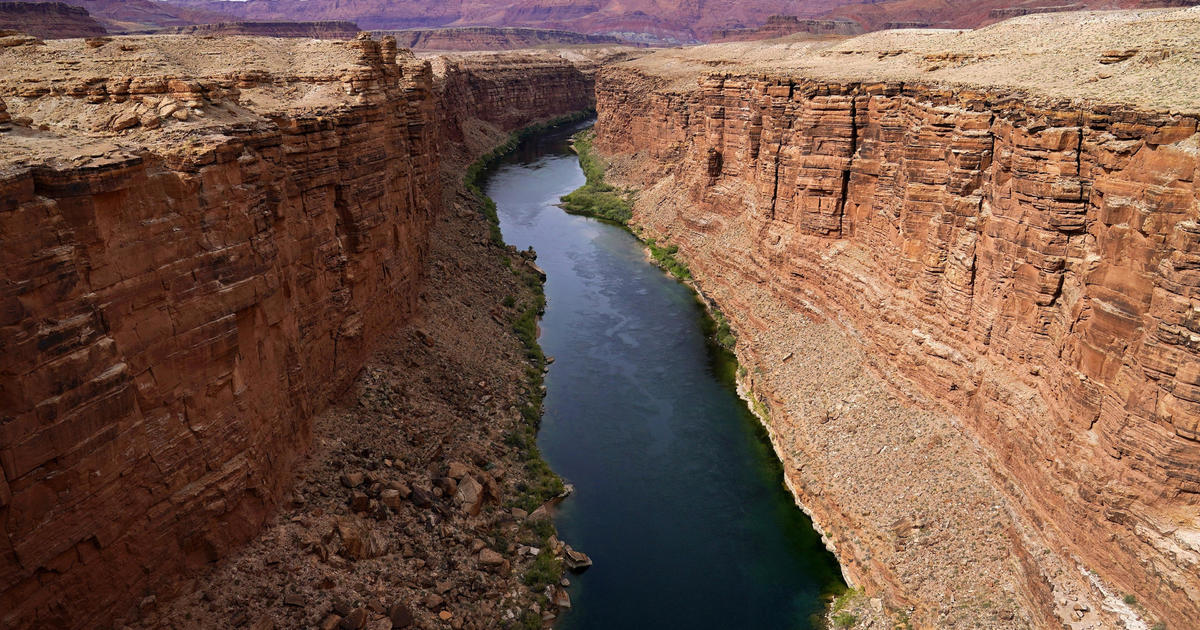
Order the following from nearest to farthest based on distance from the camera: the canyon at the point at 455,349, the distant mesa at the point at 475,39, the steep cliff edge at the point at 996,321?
the canyon at the point at 455,349 < the steep cliff edge at the point at 996,321 < the distant mesa at the point at 475,39

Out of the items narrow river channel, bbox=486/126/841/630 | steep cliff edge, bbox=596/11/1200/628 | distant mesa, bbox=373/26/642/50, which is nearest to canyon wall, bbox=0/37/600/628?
Answer: narrow river channel, bbox=486/126/841/630

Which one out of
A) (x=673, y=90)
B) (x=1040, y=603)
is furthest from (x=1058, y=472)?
(x=673, y=90)

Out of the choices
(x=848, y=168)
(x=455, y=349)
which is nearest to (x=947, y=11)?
(x=848, y=168)

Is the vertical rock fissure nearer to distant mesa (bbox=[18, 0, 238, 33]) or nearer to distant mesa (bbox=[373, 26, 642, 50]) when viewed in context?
distant mesa (bbox=[18, 0, 238, 33])

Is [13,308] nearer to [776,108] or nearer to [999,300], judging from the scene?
[999,300]

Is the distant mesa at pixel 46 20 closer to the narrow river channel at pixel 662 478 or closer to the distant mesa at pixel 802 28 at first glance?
the narrow river channel at pixel 662 478

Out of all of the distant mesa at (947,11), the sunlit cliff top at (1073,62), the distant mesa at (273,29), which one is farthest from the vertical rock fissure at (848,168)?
the distant mesa at (273,29)
